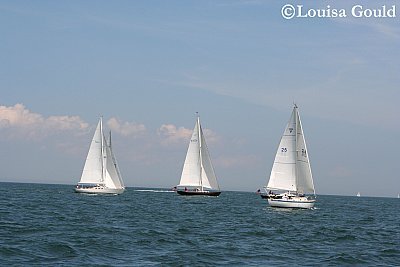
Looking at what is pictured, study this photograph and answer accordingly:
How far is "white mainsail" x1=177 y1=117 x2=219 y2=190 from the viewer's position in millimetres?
107688

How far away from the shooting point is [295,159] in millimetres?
72000

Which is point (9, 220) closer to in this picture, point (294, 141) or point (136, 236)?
point (136, 236)

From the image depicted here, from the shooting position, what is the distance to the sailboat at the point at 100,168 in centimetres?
10738

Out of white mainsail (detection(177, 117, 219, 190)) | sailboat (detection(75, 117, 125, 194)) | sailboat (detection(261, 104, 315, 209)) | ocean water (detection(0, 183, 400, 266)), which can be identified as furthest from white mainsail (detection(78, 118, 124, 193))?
ocean water (detection(0, 183, 400, 266))

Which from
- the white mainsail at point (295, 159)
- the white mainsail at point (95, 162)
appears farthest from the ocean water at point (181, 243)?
the white mainsail at point (95, 162)

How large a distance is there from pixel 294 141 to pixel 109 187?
49.6 metres

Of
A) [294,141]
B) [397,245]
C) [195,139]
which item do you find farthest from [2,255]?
[195,139]

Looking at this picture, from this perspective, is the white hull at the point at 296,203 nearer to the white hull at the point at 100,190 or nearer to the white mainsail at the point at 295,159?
the white mainsail at the point at 295,159

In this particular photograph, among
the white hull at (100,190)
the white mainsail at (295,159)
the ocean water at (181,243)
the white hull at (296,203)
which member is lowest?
the ocean water at (181,243)

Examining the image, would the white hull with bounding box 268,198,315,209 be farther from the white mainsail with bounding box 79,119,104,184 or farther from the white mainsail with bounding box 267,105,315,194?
the white mainsail with bounding box 79,119,104,184

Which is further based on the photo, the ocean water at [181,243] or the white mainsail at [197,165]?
the white mainsail at [197,165]

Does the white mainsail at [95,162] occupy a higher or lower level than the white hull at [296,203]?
higher

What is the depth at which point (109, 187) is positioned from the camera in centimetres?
11238

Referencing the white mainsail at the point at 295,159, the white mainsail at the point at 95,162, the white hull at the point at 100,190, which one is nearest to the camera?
the white mainsail at the point at 295,159
